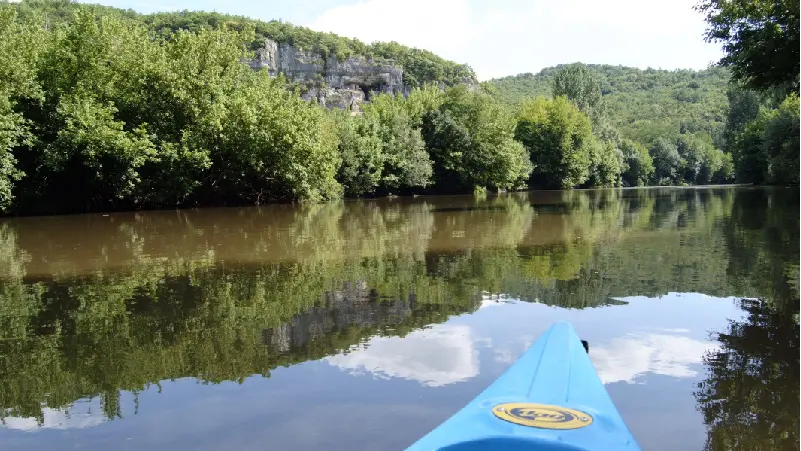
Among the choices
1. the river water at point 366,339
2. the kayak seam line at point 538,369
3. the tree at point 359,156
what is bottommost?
the river water at point 366,339

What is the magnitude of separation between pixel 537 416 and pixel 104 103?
30321mm

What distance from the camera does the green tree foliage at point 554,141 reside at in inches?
2574

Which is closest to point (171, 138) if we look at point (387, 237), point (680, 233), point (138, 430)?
point (387, 237)

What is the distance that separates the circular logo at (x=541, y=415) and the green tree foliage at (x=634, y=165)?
299 feet

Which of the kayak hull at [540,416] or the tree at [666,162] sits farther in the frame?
the tree at [666,162]

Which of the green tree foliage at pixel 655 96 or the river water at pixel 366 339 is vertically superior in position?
the green tree foliage at pixel 655 96

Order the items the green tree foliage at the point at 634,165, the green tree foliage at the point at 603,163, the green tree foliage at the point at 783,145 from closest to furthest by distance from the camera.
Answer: the green tree foliage at the point at 783,145, the green tree foliage at the point at 603,163, the green tree foliage at the point at 634,165

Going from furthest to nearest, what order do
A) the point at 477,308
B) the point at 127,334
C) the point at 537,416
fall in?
→ the point at 477,308, the point at 127,334, the point at 537,416

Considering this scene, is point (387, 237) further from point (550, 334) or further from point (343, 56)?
point (343, 56)

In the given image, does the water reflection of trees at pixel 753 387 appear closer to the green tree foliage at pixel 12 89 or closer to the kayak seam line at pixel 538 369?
the kayak seam line at pixel 538 369

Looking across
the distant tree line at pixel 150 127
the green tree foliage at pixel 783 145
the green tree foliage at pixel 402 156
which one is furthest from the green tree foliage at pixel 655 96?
the distant tree line at pixel 150 127

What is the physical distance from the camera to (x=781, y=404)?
422 centimetres

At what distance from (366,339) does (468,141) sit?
1838 inches

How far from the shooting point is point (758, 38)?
19125 mm
